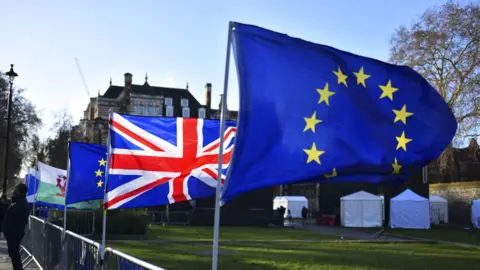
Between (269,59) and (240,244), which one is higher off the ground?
(269,59)

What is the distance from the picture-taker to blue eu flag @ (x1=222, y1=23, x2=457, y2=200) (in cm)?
518

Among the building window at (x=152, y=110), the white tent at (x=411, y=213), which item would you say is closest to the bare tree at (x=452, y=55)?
the white tent at (x=411, y=213)

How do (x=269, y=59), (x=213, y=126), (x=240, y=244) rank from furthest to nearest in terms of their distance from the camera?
(x=240, y=244) → (x=213, y=126) → (x=269, y=59)

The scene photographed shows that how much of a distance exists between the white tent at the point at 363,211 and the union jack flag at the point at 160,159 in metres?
37.4

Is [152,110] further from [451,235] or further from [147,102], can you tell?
[451,235]

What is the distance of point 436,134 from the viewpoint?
599 cm

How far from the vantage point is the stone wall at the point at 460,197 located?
52966mm

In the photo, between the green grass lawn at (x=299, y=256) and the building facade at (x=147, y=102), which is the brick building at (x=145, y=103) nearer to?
the building facade at (x=147, y=102)

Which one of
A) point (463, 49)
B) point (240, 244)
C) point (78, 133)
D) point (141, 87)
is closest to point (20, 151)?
point (78, 133)

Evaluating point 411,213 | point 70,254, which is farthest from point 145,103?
point 70,254

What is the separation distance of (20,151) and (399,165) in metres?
55.9

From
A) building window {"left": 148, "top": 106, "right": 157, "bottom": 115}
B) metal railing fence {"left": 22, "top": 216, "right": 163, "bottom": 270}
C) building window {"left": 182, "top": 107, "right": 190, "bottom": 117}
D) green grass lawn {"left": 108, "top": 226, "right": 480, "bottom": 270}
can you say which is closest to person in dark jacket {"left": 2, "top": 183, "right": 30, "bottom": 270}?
metal railing fence {"left": 22, "top": 216, "right": 163, "bottom": 270}

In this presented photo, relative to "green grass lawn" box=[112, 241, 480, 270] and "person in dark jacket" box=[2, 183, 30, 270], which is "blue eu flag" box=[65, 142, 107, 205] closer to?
"person in dark jacket" box=[2, 183, 30, 270]

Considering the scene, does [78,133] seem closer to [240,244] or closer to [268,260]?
[240,244]
